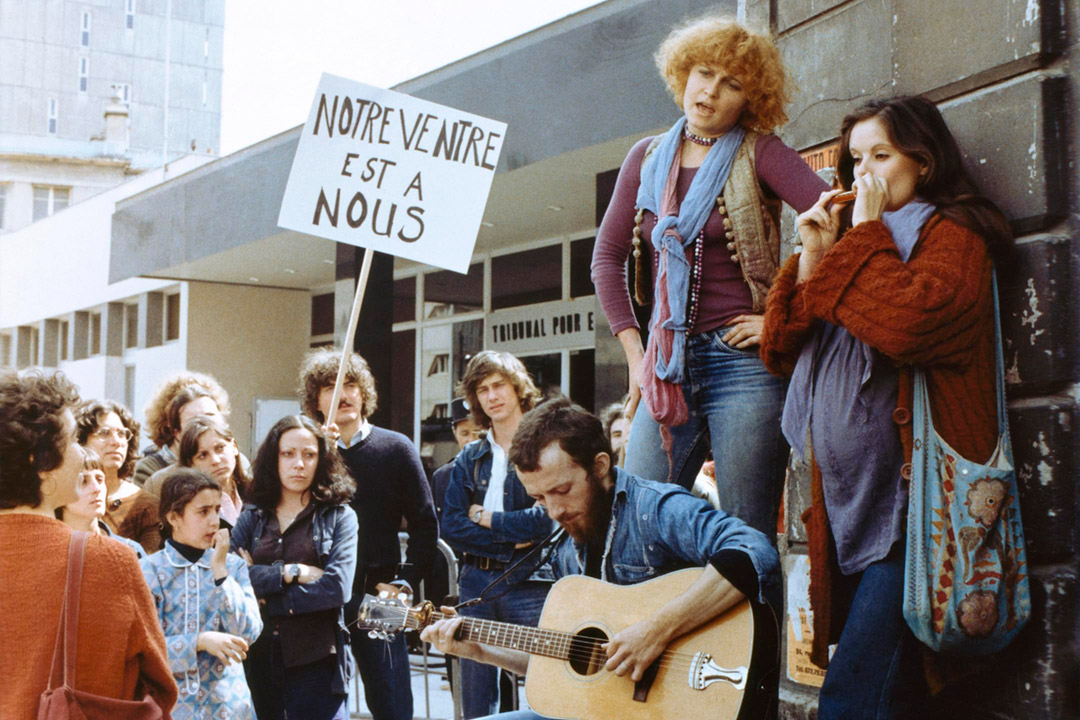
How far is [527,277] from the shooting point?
1412 centimetres

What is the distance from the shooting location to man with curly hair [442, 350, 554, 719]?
4.97m

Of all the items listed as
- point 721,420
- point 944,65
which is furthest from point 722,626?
point 944,65

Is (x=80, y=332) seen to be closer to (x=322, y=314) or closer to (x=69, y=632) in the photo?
(x=322, y=314)

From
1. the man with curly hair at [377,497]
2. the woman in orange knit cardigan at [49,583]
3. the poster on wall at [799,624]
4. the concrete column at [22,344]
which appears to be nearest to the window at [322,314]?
the concrete column at [22,344]

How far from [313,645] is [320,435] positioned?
937 millimetres

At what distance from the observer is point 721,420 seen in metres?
3.19

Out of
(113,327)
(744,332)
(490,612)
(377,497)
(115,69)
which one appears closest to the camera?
(744,332)

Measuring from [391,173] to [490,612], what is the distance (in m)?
2.22

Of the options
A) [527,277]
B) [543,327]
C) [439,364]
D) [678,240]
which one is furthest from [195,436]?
[439,364]

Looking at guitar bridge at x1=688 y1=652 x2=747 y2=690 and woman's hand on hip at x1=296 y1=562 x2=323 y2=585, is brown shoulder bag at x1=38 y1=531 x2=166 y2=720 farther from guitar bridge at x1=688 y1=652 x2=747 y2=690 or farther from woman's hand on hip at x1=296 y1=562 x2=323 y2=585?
woman's hand on hip at x1=296 y1=562 x2=323 y2=585

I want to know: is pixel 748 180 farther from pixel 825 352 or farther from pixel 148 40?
pixel 148 40

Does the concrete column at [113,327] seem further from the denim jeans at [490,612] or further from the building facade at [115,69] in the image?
the building facade at [115,69]

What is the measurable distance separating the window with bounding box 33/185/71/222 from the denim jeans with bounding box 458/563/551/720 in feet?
161

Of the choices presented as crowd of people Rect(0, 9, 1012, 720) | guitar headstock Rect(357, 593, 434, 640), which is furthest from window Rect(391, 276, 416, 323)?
guitar headstock Rect(357, 593, 434, 640)
